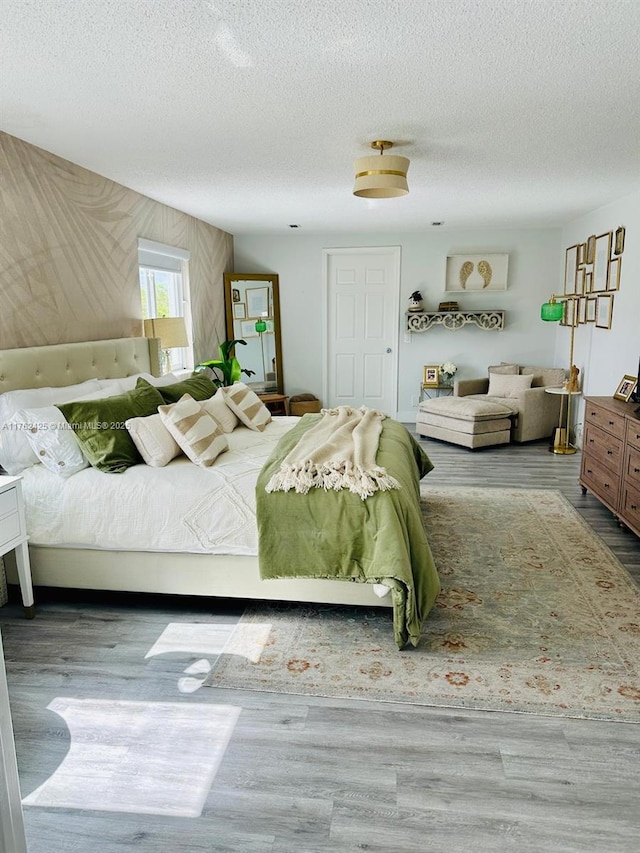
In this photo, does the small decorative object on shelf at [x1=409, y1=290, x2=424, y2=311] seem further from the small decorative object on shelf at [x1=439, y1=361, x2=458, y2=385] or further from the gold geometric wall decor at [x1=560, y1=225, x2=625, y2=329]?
the gold geometric wall decor at [x1=560, y1=225, x2=625, y2=329]

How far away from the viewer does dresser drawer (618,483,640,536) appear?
3525 millimetres

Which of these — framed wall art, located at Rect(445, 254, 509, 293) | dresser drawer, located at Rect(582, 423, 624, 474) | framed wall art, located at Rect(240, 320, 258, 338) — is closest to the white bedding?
dresser drawer, located at Rect(582, 423, 624, 474)

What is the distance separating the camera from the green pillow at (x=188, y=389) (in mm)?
3699

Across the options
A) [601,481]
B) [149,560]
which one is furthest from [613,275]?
[149,560]

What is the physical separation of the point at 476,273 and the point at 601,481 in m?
3.68

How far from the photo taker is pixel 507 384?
21.3 feet

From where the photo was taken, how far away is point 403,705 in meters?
2.19

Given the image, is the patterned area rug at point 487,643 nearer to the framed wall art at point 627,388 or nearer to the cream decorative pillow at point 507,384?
the framed wall art at point 627,388

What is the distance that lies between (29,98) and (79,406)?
1418mm

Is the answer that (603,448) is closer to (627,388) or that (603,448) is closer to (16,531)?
(627,388)

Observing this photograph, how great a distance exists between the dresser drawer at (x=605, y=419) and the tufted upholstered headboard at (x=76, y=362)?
10.9ft

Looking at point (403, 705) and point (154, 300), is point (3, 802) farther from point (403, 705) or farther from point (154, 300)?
point (154, 300)

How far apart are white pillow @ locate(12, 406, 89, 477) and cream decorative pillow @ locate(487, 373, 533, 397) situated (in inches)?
187

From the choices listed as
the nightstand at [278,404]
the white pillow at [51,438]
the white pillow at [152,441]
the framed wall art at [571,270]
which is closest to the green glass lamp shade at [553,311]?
the framed wall art at [571,270]
